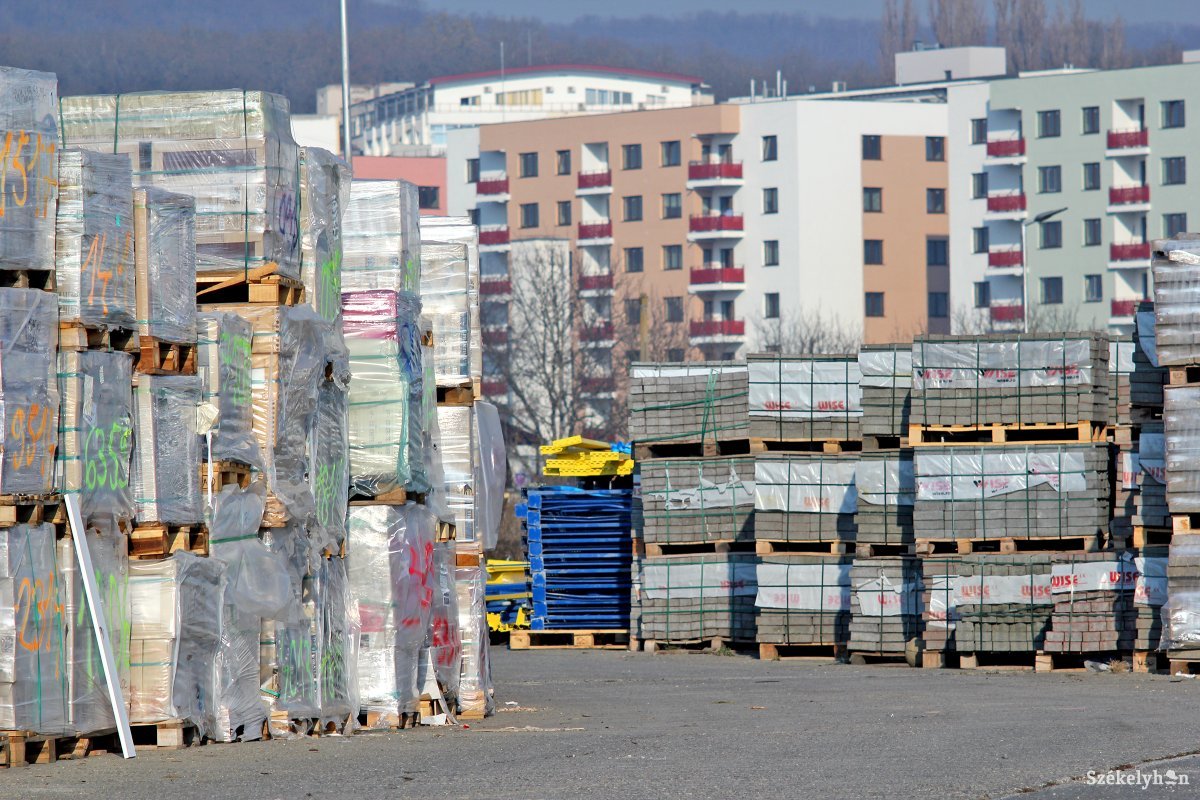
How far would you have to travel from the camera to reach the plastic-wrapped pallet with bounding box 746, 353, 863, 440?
1719cm

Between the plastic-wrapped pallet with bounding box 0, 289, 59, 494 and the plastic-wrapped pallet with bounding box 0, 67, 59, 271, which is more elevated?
the plastic-wrapped pallet with bounding box 0, 67, 59, 271

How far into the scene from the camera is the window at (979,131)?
65.4 metres

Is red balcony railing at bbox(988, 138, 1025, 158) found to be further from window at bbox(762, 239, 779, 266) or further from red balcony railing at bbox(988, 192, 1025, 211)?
window at bbox(762, 239, 779, 266)

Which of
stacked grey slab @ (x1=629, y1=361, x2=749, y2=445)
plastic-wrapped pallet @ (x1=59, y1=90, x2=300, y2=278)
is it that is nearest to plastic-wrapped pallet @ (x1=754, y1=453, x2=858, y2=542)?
stacked grey slab @ (x1=629, y1=361, x2=749, y2=445)

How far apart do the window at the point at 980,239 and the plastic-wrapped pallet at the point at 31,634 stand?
60376 mm

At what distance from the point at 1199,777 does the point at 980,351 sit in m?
7.86

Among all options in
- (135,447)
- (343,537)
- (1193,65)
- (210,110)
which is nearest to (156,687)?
(135,447)

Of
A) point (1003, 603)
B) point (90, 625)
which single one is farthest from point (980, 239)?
point (90, 625)

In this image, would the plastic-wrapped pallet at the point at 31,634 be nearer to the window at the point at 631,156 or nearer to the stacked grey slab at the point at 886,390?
the stacked grey slab at the point at 886,390

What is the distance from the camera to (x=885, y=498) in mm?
16438

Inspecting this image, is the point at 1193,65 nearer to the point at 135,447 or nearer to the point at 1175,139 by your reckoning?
the point at 1175,139

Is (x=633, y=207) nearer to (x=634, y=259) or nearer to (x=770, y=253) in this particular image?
(x=634, y=259)

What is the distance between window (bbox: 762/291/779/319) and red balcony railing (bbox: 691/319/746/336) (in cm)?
90

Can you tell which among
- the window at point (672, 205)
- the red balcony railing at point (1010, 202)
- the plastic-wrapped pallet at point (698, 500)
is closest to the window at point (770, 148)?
the window at point (672, 205)
